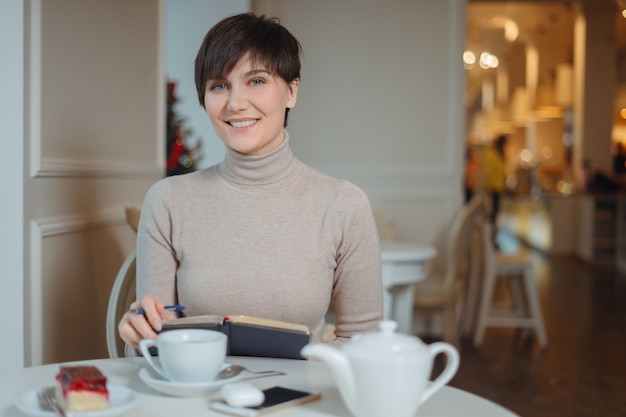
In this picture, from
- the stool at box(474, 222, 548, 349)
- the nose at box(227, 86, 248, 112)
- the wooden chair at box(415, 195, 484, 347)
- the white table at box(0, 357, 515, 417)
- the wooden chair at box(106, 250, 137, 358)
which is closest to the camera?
the white table at box(0, 357, 515, 417)

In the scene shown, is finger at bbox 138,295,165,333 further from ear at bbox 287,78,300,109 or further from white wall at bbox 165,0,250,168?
white wall at bbox 165,0,250,168

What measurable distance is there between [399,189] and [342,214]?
388 cm

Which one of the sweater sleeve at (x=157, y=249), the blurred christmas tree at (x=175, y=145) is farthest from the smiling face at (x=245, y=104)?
the blurred christmas tree at (x=175, y=145)

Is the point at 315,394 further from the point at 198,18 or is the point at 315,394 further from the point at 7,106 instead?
the point at 198,18

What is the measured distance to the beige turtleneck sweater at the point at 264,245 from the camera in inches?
64.7

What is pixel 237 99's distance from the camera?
5.34 feet

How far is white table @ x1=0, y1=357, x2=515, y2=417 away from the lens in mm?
1072

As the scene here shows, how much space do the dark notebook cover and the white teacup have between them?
0.56 ft

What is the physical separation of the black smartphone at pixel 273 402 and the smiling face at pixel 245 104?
67cm

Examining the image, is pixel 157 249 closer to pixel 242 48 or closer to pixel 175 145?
pixel 242 48

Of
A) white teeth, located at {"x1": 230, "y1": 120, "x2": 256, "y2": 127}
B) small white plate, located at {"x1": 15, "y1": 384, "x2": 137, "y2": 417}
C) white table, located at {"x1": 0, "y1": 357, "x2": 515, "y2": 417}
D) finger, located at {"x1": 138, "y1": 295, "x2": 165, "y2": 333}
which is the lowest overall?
white table, located at {"x1": 0, "y1": 357, "x2": 515, "y2": 417}

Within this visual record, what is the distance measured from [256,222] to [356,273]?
24 centimetres

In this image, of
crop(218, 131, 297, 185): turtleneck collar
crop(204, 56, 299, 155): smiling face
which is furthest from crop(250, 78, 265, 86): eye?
crop(218, 131, 297, 185): turtleneck collar

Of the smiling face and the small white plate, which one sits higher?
the smiling face
